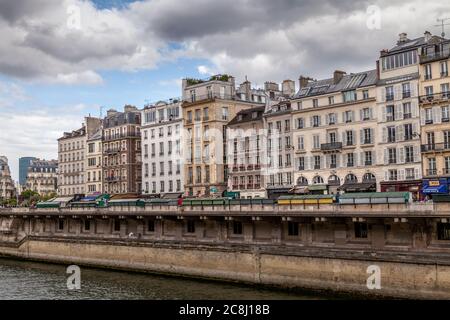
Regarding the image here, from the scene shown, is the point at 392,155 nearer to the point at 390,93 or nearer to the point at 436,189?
the point at 390,93

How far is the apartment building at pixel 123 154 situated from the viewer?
323ft

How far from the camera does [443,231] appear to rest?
39.3m

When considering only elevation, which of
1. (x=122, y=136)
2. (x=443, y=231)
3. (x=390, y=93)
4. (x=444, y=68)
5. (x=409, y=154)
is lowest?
(x=443, y=231)

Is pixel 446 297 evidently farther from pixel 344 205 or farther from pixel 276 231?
pixel 276 231

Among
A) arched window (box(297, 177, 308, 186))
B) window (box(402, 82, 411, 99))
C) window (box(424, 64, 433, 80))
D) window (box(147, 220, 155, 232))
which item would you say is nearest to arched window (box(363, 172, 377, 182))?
arched window (box(297, 177, 308, 186))

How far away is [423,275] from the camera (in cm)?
3672

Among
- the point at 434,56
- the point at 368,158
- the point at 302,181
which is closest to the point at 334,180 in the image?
the point at 302,181

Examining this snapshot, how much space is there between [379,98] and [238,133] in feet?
69.1

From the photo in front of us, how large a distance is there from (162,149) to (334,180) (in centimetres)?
3049

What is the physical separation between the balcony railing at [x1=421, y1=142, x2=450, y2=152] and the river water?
26.6 meters

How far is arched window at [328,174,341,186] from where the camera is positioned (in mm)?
69062
